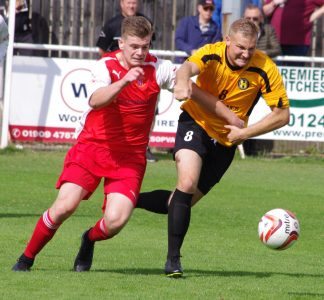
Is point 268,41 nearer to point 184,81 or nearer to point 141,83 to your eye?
point 141,83

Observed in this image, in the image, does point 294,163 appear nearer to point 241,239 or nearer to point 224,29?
point 224,29

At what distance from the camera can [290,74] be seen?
17.5 metres

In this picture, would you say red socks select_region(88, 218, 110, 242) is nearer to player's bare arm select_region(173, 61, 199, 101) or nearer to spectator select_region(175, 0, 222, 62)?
player's bare arm select_region(173, 61, 199, 101)

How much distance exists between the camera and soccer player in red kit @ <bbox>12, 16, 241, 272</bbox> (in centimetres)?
831

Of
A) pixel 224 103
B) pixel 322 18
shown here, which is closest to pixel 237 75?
pixel 224 103

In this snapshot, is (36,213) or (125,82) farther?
(36,213)

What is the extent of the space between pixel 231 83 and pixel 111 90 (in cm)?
135

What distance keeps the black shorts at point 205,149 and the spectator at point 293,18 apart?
364 inches

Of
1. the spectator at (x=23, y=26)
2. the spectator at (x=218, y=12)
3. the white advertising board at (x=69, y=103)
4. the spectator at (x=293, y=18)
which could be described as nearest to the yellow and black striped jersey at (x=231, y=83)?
the white advertising board at (x=69, y=103)

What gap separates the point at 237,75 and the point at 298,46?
967cm

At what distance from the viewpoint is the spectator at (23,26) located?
18.0m

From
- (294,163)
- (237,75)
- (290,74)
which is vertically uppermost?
(237,75)

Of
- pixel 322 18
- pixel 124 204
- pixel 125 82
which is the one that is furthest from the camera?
pixel 322 18

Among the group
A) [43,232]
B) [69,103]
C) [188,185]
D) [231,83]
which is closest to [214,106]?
[231,83]
